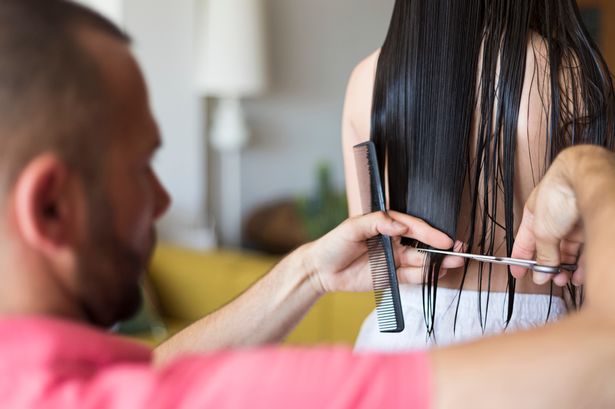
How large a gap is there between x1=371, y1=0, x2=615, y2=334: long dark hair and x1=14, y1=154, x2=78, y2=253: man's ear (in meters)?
0.57

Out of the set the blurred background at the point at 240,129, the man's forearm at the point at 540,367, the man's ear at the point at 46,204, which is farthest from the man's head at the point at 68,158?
the blurred background at the point at 240,129

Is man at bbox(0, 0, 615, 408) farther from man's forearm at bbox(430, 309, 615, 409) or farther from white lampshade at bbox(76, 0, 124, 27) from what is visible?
white lampshade at bbox(76, 0, 124, 27)

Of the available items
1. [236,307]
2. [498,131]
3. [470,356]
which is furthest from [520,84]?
[470,356]

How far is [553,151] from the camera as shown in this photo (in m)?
0.96

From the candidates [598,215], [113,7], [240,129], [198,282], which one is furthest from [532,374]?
[240,129]

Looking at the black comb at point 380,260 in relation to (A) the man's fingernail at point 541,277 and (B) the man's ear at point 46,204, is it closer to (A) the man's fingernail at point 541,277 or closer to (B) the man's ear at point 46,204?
(A) the man's fingernail at point 541,277

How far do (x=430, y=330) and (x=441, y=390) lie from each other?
0.57 meters

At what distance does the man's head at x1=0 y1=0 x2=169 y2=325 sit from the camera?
1.55 ft

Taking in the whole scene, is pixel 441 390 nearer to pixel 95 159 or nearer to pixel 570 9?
pixel 95 159

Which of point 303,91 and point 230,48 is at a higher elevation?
point 230,48

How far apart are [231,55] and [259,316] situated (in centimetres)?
260

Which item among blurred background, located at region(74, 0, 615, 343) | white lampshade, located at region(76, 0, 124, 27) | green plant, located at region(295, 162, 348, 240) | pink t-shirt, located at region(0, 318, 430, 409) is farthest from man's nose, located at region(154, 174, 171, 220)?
green plant, located at region(295, 162, 348, 240)

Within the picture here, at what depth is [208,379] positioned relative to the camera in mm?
461

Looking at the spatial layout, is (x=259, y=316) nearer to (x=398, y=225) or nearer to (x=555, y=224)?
(x=398, y=225)
